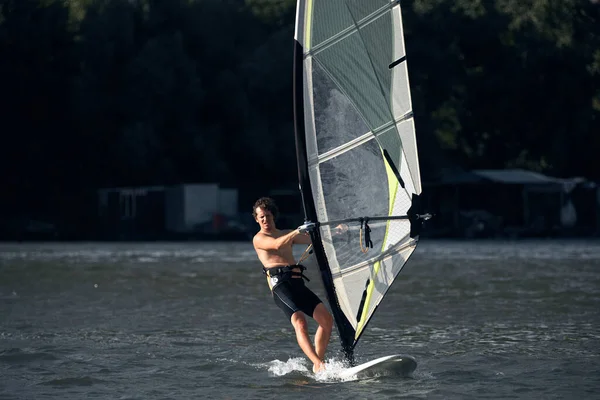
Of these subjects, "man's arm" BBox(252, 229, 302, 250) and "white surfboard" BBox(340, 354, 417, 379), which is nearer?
"man's arm" BBox(252, 229, 302, 250)

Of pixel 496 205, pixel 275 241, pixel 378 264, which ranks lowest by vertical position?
pixel 378 264

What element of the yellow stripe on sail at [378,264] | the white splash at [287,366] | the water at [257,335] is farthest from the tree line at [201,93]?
the yellow stripe on sail at [378,264]

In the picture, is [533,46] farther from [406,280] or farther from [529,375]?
[529,375]

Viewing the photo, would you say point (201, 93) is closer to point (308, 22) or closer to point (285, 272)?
point (308, 22)

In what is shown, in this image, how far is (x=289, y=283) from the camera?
446 inches

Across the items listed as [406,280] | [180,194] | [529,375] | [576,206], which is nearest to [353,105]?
[529,375]

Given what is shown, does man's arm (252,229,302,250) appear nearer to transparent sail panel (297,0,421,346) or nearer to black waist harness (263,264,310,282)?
black waist harness (263,264,310,282)

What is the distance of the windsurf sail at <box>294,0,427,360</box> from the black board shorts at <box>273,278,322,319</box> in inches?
15.5

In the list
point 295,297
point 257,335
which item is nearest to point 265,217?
point 295,297

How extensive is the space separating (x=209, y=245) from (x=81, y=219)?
11490mm

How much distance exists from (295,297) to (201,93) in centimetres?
4272

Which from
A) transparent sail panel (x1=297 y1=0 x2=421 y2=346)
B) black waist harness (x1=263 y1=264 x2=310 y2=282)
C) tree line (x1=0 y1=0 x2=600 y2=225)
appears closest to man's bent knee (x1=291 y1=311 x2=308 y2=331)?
black waist harness (x1=263 y1=264 x2=310 y2=282)

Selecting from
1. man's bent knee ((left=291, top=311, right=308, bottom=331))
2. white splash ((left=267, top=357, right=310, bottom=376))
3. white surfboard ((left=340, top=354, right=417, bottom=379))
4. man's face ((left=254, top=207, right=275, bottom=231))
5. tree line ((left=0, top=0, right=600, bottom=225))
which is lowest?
white splash ((left=267, top=357, right=310, bottom=376))

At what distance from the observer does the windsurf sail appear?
1166 cm
